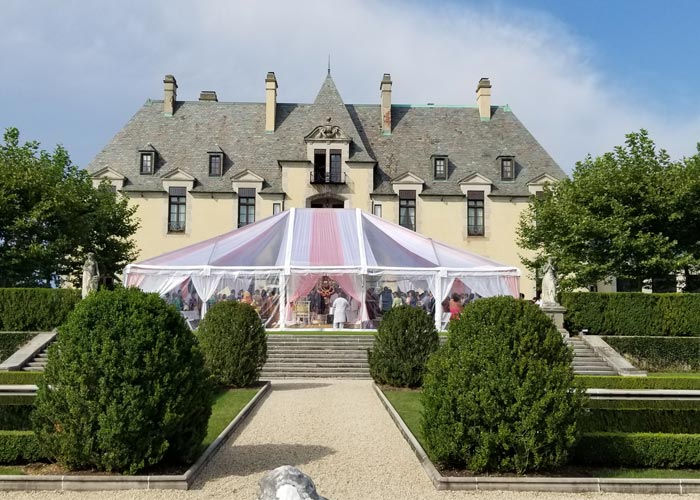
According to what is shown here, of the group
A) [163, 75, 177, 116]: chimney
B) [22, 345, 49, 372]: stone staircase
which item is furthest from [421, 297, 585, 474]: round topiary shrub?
[163, 75, 177, 116]: chimney


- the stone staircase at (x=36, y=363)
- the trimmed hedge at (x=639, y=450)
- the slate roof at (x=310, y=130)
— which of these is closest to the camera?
the trimmed hedge at (x=639, y=450)

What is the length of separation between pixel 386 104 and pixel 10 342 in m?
27.6

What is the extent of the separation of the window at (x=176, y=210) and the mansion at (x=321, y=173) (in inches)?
2.3

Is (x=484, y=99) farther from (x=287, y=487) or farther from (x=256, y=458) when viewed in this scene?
(x=287, y=487)

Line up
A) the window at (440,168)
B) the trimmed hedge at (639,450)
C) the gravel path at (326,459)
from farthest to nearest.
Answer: the window at (440,168)
the trimmed hedge at (639,450)
the gravel path at (326,459)

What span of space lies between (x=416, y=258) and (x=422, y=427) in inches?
670

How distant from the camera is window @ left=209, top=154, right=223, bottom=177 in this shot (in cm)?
4012

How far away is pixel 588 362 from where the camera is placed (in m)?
21.8

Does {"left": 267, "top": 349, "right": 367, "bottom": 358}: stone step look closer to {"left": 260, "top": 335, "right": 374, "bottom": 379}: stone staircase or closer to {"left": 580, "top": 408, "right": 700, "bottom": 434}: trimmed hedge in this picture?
{"left": 260, "top": 335, "right": 374, "bottom": 379}: stone staircase

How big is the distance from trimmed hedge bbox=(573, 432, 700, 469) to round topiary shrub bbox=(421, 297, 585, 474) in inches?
26.1

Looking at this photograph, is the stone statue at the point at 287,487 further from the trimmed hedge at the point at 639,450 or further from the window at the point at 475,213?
the window at the point at 475,213

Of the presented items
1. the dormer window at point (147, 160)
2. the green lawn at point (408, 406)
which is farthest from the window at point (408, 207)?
the green lawn at point (408, 406)

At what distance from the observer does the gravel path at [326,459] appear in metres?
7.71

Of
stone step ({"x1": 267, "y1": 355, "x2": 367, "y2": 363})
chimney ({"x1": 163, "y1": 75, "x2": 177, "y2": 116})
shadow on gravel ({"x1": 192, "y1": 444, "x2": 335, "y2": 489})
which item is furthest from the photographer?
chimney ({"x1": 163, "y1": 75, "x2": 177, "y2": 116})
